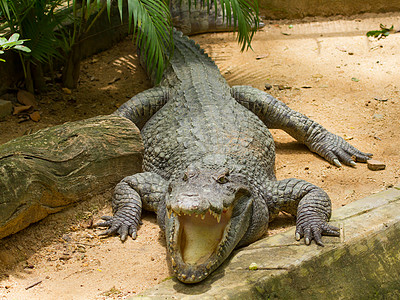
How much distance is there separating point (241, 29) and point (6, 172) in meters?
3.12

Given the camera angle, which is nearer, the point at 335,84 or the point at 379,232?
the point at 379,232

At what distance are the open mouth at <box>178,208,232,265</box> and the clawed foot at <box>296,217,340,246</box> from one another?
1.88 feet

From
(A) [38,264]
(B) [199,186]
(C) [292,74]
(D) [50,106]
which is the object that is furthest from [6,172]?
(C) [292,74]

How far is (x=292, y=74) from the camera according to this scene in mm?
6805

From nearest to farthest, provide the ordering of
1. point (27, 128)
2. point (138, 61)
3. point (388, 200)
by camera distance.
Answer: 1. point (388, 200)
2. point (27, 128)
3. point (138, 61)

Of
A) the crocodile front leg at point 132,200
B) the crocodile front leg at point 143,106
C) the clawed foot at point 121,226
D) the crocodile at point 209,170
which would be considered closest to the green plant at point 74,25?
the crocodile front leg at point 143,106

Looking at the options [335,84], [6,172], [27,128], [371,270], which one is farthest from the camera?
[335,84]

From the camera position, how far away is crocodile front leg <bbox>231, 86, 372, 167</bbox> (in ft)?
16.4

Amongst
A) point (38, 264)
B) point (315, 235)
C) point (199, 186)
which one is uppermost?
point (199, 186)

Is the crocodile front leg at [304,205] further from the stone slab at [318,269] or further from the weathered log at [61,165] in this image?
the weathered log at [61,165]

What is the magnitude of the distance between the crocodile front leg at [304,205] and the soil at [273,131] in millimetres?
229

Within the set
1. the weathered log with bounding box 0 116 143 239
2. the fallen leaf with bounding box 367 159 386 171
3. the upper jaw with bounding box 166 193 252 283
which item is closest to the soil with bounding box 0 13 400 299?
the fallen leaf with bounding box 367 159 386 171

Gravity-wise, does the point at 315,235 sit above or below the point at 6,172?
below

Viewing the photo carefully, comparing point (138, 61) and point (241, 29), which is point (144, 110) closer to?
point (241, 29)
